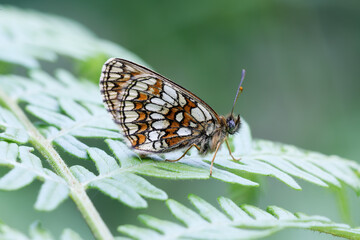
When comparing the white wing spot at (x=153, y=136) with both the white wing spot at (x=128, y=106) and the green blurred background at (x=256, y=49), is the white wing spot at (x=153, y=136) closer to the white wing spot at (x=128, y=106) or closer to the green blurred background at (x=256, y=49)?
the white wing spot at (x=128, y=106)

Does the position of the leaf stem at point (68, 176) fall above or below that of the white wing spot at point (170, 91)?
below

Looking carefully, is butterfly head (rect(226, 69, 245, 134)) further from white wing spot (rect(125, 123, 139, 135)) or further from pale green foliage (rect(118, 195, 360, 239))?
pale green foliage (rect(118, 195, 360, 239))

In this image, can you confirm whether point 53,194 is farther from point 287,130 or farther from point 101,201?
point 287,130

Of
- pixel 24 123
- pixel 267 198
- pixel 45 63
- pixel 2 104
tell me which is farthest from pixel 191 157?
pixel 45 63

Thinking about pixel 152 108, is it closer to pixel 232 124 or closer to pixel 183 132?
pixel 183 132

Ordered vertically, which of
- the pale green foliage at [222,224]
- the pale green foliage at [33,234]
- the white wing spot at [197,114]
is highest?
the white wing spot at [197,114]

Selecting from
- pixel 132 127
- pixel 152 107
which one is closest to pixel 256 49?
pixel 152 107

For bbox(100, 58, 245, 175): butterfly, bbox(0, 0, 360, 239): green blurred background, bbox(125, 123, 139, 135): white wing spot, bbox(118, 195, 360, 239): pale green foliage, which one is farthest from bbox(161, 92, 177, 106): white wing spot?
bbox(0, 0, 360, 239): green blurred background

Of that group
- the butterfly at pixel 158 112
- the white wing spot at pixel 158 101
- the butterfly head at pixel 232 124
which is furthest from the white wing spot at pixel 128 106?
the butterfly head at pixel 232 124
